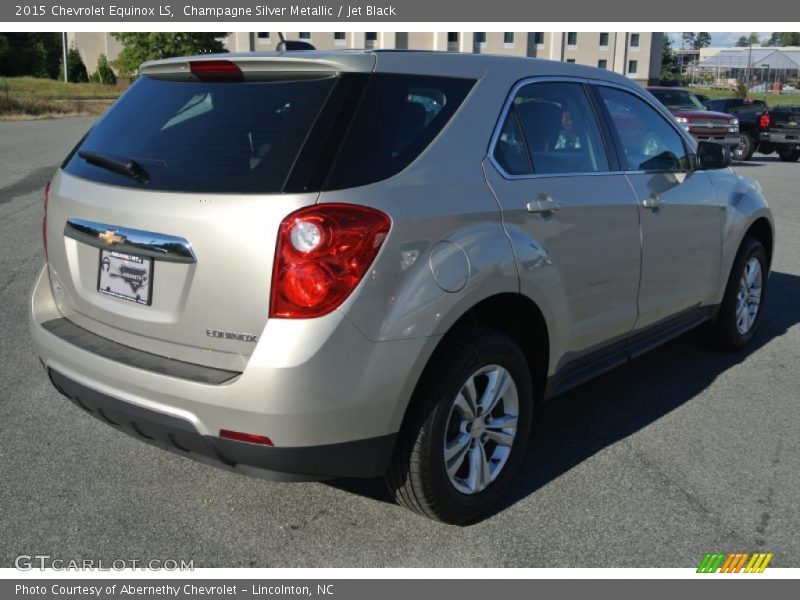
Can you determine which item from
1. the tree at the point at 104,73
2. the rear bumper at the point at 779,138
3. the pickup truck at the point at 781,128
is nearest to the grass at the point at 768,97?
the pickup truck at the point at 781,128

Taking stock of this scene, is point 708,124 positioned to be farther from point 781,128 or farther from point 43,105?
point 43,105

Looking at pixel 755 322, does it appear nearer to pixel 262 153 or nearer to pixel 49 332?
pixel 262 153

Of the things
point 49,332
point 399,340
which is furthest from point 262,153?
point 49,332

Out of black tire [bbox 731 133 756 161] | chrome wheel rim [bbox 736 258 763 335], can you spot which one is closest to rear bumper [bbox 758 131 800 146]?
black tire [bbox 731 133 756 161]

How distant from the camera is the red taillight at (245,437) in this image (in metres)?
2.78

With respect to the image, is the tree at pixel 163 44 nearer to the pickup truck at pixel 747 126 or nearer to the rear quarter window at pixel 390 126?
the pickup truck at pixel 747 126

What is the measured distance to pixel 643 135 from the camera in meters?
4.59

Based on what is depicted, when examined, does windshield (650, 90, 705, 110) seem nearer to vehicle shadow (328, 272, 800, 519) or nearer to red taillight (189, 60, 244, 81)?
vehicle shadow (328, 272, 800, 519)

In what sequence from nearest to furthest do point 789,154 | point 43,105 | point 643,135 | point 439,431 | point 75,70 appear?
point 439,431, point 643,135, point 789,154, point 43,105, point 75,70

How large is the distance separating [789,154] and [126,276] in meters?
25.6

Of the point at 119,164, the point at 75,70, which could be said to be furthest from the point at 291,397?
the point at 75,70

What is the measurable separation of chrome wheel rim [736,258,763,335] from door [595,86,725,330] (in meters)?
0.59

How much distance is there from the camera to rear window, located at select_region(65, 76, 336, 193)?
9.45 feet

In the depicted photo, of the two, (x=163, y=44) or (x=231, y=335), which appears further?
(x=163, y=44)
